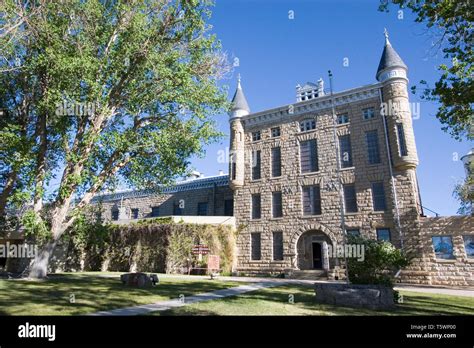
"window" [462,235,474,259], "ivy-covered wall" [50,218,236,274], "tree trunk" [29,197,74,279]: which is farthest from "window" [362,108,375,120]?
"tree trunk" [29,197,74,279]

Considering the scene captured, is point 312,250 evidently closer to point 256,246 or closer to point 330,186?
point 256,246

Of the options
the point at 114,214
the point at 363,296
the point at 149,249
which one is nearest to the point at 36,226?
the point at 149,249

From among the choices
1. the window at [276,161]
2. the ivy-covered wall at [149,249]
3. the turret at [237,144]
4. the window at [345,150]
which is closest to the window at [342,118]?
the window at [345,150]

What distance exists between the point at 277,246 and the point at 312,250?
3020 millimetres

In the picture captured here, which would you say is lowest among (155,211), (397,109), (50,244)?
(50,244)

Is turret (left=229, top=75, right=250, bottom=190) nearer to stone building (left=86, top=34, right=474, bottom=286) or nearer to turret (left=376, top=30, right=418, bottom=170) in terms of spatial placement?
stone building (left=86, top=34, right=474, bottom=286)

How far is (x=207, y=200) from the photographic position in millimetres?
32250

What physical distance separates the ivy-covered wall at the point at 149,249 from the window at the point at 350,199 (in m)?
10.6

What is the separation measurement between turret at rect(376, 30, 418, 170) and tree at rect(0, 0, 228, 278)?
12.9 meters

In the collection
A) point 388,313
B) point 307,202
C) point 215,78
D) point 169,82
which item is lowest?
point 388,313

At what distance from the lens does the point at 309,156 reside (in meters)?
26.4
